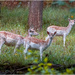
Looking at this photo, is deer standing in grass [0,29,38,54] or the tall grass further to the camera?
deer standing in grass [0,29,38,54]

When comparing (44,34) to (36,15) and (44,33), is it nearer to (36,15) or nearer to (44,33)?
(44,33)

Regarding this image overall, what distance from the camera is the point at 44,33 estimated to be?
409 inches

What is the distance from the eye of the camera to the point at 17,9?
46.2 feet

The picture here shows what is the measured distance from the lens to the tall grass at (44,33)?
6.40 metres

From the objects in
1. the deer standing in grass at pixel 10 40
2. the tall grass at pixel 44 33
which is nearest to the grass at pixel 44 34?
the tall grass at pixel 44 33

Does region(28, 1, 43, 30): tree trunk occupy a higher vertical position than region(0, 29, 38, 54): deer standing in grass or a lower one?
higher

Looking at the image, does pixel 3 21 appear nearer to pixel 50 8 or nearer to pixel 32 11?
pixel 32 11

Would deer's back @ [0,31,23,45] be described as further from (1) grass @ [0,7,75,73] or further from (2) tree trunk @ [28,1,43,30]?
(2) tree trunk @ [28,1,43,30]

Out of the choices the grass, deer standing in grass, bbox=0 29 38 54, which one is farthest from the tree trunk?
deer standing in grass, bbox=0 29 38 54

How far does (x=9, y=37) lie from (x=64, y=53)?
6.55ft

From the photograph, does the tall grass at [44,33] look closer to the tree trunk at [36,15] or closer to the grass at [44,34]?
the grass at [44,34]

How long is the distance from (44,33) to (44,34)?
0.12 meters

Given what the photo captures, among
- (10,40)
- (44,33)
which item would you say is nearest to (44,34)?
(44,33)

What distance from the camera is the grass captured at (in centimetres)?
638
